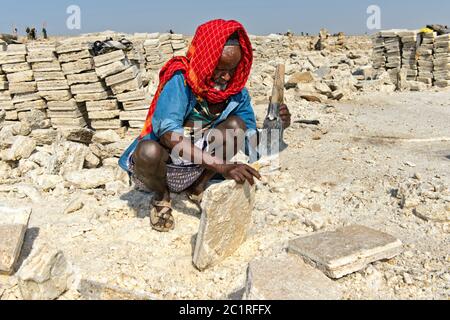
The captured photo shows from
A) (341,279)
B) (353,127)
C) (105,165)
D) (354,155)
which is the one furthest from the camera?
(353,127)

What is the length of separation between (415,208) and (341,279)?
3.93 feet

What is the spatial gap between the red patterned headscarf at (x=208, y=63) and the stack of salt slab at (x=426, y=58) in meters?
10.3

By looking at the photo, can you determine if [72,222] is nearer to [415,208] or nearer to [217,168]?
[217,168]

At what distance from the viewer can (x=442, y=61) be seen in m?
11.1

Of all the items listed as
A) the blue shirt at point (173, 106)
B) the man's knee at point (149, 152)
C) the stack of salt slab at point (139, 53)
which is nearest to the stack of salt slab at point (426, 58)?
the stack of salt slab at point (139, 53)

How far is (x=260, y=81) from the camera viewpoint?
1009 centimetres

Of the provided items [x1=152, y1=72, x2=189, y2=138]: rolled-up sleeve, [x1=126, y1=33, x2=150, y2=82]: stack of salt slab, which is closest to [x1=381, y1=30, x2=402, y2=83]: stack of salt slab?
[x1=126, y1=33, x2=150, y2=82]: stack of salt slab

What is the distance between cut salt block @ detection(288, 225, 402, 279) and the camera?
84.7 inches

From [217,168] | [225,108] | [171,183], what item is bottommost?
[171,183]

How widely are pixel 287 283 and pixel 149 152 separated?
52.3 inches

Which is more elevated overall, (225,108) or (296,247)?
(225,108)

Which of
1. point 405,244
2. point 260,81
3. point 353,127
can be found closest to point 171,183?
point 405,244

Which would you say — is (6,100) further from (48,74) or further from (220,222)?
(220,222)

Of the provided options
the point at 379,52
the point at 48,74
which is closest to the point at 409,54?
the point at 379,52
